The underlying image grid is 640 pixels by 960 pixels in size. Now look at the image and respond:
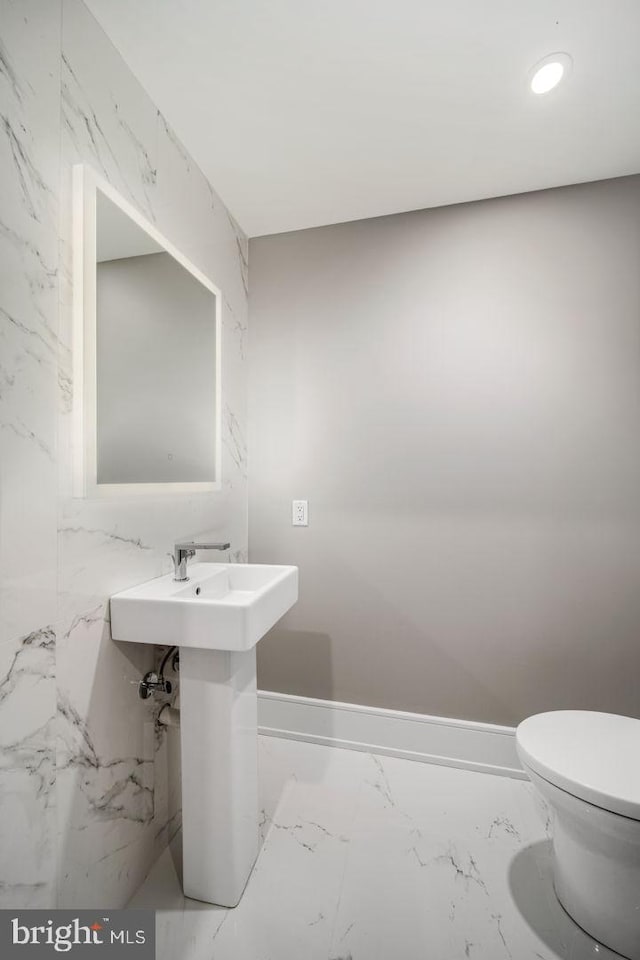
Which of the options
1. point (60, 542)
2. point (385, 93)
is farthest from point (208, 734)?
point (385, 93)

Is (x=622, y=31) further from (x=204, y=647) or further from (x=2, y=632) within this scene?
(x=2, y=632)

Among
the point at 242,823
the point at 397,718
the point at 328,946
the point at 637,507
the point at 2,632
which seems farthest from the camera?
the point at 397,718

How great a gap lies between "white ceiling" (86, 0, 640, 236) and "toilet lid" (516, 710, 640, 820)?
1906 mm

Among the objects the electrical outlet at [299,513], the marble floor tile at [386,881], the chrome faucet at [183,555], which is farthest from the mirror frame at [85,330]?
the marble floor tile at [386,881]

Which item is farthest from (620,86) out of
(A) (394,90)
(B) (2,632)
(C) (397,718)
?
(C) (397,718)

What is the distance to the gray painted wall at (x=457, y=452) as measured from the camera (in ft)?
5.29

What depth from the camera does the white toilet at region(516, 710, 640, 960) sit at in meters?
0.94

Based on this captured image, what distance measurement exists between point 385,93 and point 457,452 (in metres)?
1.24

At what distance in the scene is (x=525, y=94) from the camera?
4.21 feet

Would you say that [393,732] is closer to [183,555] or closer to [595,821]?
[595,821]

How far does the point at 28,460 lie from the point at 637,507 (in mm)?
1965

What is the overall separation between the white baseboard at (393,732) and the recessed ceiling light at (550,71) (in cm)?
224

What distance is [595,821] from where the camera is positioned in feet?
3.14

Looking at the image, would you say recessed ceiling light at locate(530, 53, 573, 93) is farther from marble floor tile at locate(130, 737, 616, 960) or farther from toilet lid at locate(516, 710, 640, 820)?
marble floor tile at locate(130, 737, 616, 960)
